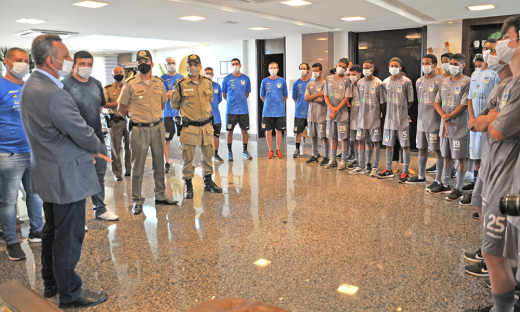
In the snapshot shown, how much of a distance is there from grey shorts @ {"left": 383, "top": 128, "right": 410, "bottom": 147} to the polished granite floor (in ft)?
2.11

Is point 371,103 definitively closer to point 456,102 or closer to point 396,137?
point 396,137

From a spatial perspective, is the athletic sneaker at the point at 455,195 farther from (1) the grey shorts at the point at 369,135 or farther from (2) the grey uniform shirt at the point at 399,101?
(1) the grey shorts at the point at 369,135

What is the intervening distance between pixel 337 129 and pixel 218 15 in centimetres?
264

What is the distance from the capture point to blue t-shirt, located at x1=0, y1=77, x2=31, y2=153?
3389 mm

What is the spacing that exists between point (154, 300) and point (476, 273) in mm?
2266

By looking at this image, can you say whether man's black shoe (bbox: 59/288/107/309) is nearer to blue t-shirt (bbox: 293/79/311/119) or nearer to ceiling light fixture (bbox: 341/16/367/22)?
blue t-shirt (bbox: 293/79/311/119)

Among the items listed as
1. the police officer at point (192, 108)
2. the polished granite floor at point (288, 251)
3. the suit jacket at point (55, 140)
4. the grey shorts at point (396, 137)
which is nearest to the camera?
the suit jacket at point (55, 140)

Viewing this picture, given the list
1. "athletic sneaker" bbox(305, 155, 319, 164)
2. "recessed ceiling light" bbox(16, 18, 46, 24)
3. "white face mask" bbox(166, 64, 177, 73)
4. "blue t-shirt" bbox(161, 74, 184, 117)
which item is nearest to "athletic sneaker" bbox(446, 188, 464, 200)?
"athletic sneaker" bbox(305, 155, 319, 164)

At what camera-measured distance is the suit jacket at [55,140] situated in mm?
2426

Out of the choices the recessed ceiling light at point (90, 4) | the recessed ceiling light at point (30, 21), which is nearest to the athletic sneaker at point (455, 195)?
the recessed ceiling light at point (90, 4)

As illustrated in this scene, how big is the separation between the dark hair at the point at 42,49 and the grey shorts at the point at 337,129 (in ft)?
15.4

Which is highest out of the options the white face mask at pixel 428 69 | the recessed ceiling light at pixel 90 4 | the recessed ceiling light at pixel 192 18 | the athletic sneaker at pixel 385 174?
the recessed ceiling light at pixel 192 18

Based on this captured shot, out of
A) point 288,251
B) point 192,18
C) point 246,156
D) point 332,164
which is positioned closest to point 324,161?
point 332,164

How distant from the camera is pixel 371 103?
5988 millimetres
